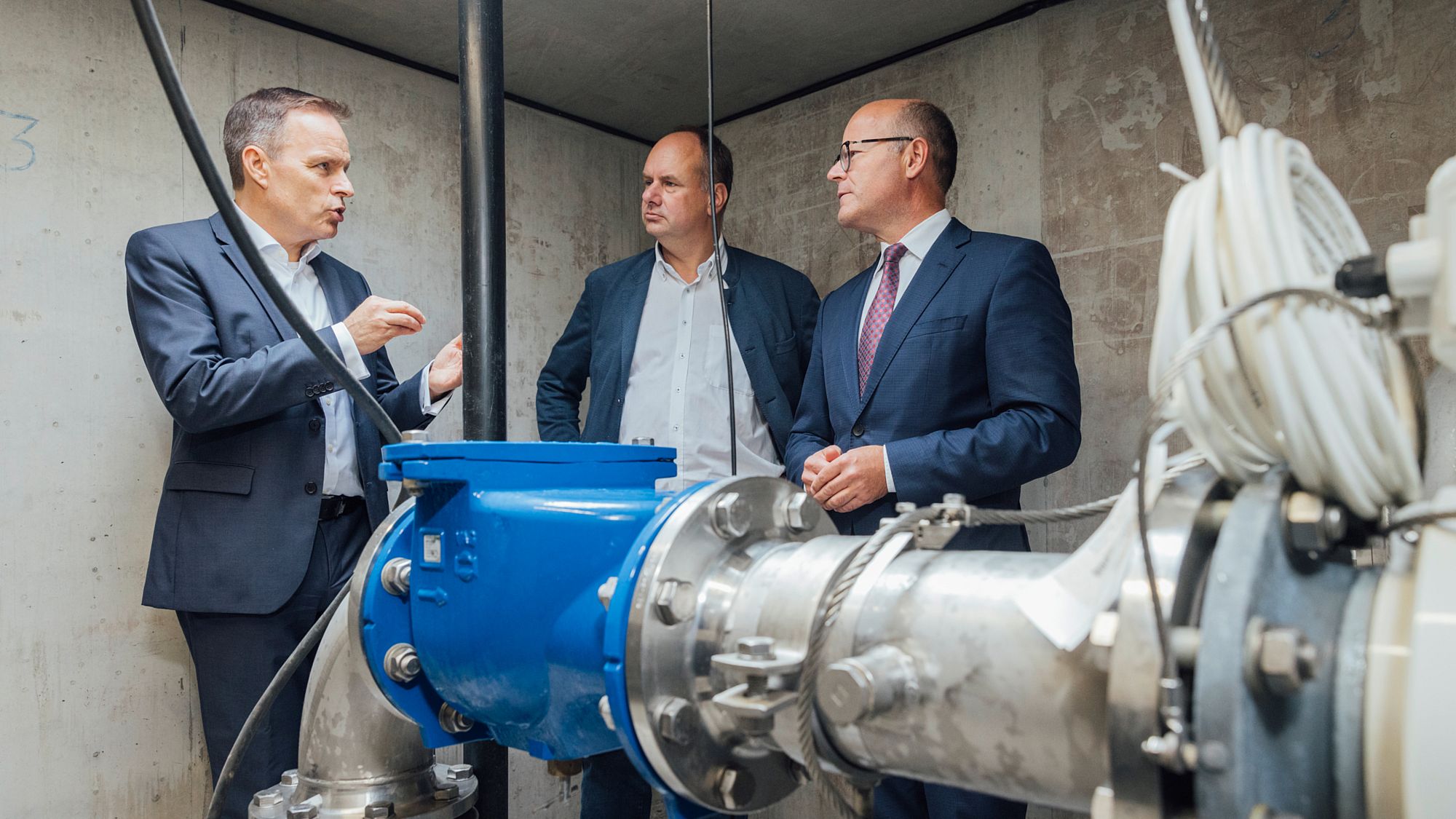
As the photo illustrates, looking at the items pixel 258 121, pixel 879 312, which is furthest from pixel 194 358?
pixel 879 312

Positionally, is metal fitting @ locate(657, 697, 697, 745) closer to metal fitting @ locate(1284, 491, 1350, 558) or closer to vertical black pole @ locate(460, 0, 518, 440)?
metal fitting @ locate(1284, 491, 1350, 558)

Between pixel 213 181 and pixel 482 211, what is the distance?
0.29 metres

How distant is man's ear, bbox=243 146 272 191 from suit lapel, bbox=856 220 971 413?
1250 millimetres

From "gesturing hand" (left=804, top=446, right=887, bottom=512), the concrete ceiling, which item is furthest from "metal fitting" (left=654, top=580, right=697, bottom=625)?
the concrete ceiling

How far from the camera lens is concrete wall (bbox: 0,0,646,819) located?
1.88 metres

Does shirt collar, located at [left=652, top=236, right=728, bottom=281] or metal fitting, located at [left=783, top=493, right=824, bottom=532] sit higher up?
shirt collar, located at [left=652, top=236, right=728, bottom=281]

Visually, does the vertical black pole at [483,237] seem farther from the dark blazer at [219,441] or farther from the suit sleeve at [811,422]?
the suit sleeve at [811,422]

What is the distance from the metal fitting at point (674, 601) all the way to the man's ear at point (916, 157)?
5.10 ft

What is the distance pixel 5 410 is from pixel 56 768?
726mm

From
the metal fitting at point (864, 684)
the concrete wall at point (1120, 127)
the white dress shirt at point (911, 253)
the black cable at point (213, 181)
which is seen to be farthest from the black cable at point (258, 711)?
the concrete wall at point (1120, 127)

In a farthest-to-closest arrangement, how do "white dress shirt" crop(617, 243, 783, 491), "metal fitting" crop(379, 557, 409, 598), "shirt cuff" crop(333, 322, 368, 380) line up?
"white dress shirt" crop(617, 243, 783, 491) < "shirt cuff" crop(333, 322, 368, 380) < "metal fitting" crop(379, 557, 409, 598)

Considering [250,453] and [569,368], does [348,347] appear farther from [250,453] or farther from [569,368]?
[569,368]

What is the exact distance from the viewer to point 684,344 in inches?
86.7

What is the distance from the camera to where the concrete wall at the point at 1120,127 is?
6.00 ft
